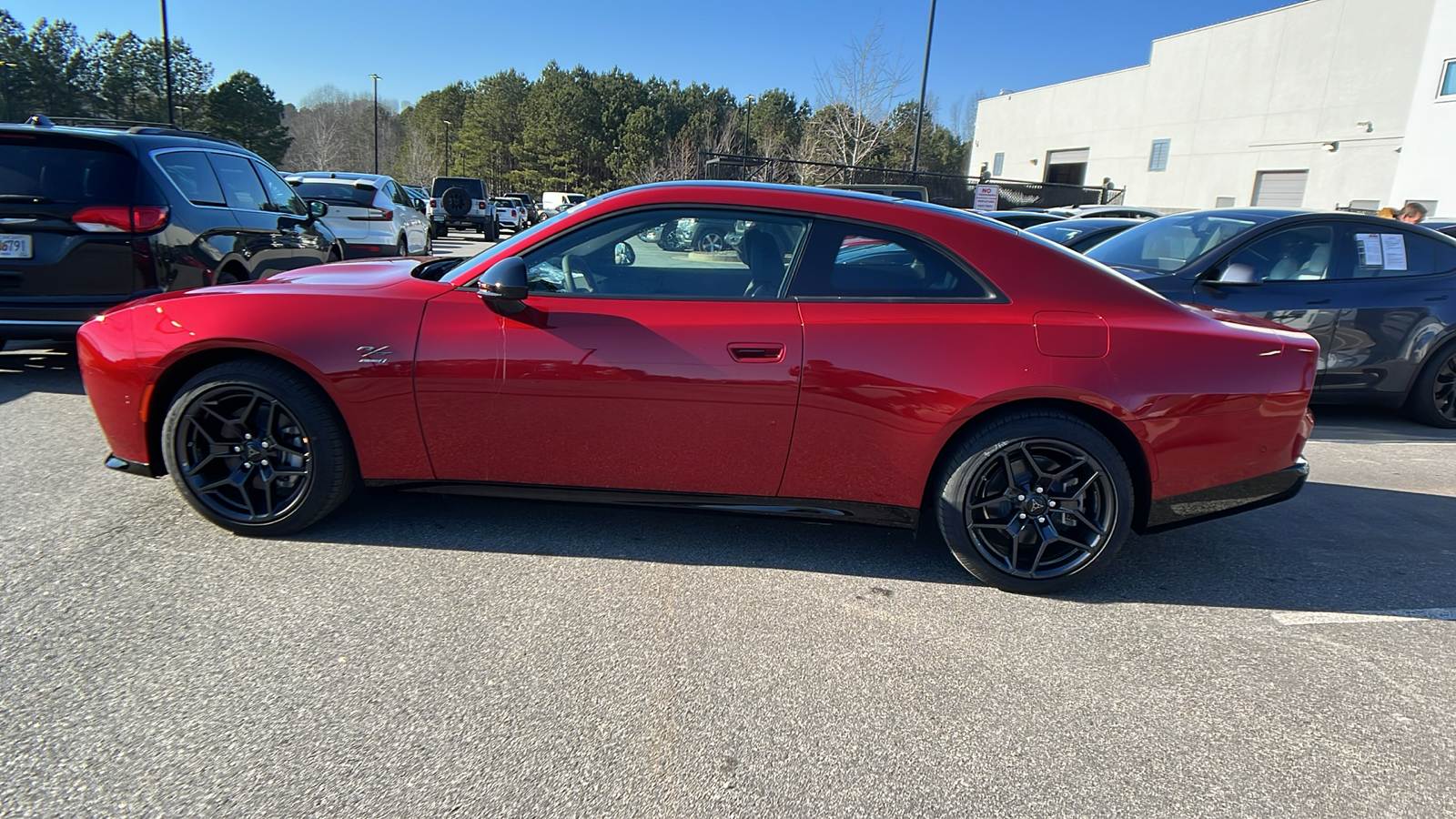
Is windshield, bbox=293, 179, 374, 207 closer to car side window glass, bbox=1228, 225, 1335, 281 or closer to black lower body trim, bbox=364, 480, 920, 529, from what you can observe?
black lower body trim, bbox=364, 480, 920, 529

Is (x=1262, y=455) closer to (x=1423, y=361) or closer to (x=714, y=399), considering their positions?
(x=714, y=399)

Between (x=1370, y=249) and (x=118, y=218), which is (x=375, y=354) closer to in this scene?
(x=118, y=218)

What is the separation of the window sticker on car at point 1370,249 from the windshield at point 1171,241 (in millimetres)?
775

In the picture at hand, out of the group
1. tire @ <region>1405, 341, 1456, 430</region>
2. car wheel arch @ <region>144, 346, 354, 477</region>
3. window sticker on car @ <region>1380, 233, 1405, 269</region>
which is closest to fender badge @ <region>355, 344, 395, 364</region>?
car wheel arch @ <region>144, 346, 354, 477</region>

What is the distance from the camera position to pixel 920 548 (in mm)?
3621

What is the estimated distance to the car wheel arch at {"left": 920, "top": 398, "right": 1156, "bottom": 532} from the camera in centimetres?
311

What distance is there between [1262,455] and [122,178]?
6587 mm

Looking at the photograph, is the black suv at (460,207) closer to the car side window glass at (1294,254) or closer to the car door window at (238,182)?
the car door window at (238,182)

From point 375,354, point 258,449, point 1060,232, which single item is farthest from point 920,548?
point 1060,232

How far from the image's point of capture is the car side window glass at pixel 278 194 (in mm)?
6941

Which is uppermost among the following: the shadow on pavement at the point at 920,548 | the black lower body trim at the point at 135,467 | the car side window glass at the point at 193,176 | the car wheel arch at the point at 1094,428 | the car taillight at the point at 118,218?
the car side window glass at the point at 193,176

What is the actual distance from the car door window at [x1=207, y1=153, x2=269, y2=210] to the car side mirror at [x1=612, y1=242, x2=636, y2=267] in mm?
4507

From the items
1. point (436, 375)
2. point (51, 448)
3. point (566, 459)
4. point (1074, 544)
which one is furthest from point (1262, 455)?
point (51, 448)

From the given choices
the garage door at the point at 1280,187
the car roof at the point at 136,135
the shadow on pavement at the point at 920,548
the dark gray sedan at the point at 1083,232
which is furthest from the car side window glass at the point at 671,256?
the garage door at the point at 1280,187
